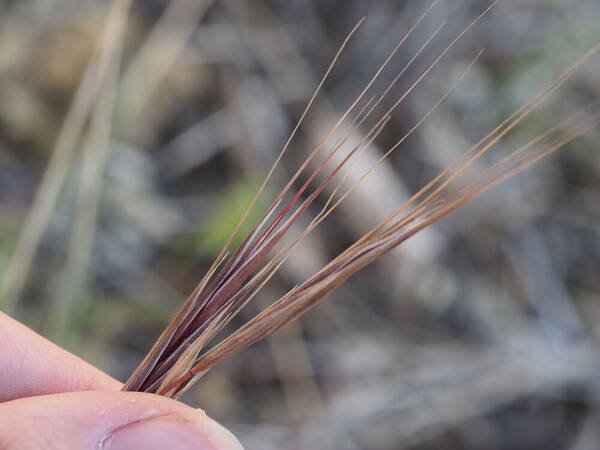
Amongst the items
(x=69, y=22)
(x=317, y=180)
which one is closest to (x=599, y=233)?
(x=317, y=180)

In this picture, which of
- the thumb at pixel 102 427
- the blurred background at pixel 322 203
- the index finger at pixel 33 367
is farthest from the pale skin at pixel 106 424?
the blurred background at pixel 322 203

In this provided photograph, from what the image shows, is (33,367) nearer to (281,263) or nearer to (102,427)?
(102,427)

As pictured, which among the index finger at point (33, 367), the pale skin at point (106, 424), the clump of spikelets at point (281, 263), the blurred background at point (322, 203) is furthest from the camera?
the blurred background at point (322, 203)

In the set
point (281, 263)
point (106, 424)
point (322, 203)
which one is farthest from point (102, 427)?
point (322, 203)

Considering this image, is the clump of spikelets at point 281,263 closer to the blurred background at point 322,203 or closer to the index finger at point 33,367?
the index finger at point 33,367

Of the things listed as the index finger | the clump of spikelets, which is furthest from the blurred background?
the clump of spikelets

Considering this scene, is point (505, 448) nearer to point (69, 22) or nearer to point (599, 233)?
point (599, 233)
